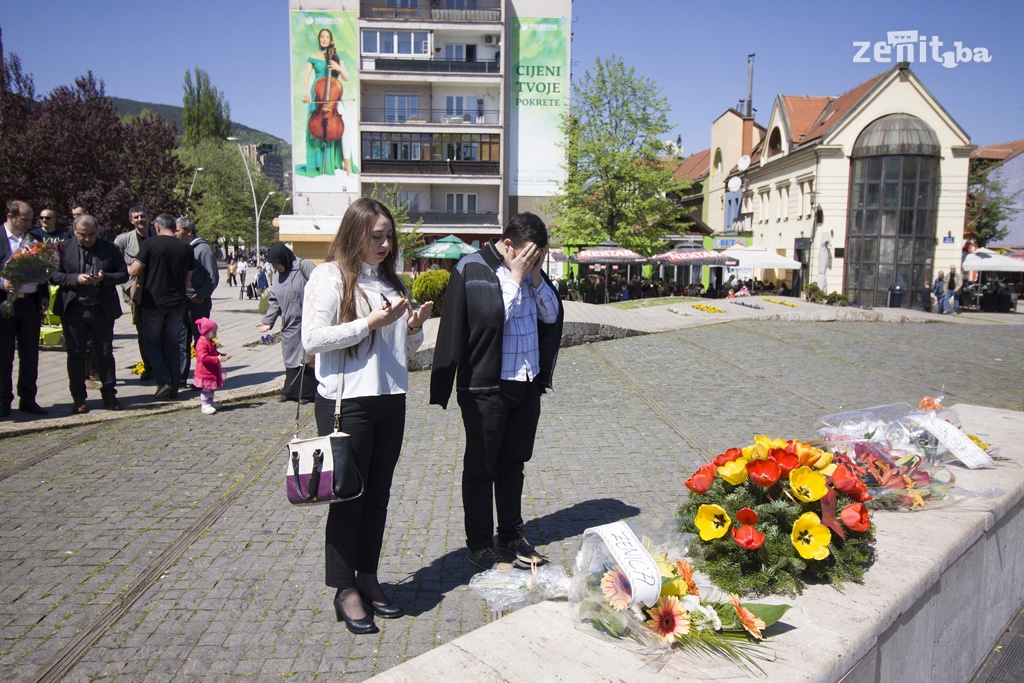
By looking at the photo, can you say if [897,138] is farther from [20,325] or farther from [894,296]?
→ [20,325]

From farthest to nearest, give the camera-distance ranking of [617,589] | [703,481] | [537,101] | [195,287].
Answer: [537,101] < [195,287] < [703,481] < [617,589]

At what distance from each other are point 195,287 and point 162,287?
1.19 meters

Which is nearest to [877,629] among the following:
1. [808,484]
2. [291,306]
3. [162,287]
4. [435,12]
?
[808,484]

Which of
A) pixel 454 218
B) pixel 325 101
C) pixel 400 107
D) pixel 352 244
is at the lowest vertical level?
pixel 352 244

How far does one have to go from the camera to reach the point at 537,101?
5197 centimetres

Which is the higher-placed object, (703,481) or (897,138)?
(897,138)

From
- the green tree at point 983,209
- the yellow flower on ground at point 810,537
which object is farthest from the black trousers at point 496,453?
the green tree at point 983,209

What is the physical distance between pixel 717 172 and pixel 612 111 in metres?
22.6

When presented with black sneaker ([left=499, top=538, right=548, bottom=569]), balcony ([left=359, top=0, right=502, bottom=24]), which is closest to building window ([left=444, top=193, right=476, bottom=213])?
balcony ([left=359, top=0, right=502, bottom=24])

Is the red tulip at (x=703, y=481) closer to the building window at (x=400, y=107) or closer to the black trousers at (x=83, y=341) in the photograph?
the black trousers at (x=83, y=341)

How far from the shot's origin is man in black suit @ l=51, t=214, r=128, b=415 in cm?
755

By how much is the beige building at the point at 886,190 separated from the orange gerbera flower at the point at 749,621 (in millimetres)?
37973

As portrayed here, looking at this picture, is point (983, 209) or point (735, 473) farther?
Result: point (983, 209)

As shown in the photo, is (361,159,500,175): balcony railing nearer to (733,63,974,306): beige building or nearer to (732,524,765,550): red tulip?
(733,63,974,306): beige building
